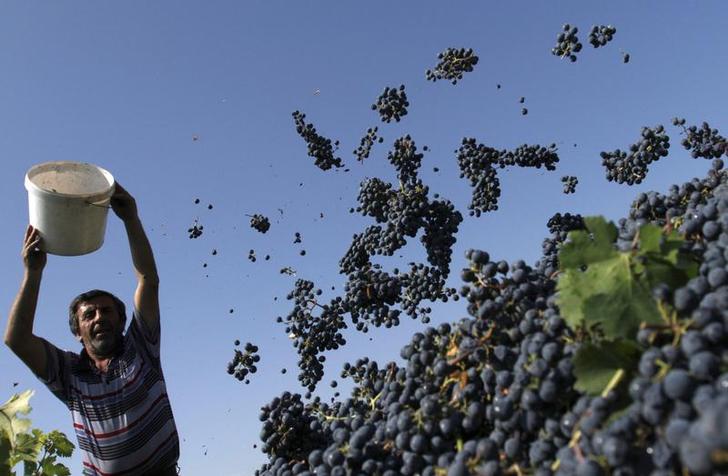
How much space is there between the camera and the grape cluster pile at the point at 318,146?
7.71 metres

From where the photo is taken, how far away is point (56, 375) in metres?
4.11

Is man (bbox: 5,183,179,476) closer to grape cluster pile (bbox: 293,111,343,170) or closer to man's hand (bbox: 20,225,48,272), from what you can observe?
man's hand (bbox: 20,225,48,272)

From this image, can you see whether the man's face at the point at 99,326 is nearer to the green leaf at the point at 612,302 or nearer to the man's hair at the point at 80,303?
the man's hair at the point at 80,303

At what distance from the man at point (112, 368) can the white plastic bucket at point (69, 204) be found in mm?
134

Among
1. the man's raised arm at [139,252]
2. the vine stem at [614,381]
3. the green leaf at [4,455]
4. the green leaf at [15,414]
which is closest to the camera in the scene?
the vine stem at [614,381]

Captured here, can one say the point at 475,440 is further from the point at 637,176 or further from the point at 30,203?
the point at 637,176

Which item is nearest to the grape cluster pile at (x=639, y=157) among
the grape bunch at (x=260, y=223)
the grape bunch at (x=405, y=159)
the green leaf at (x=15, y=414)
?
the grape bunch at (x=405, y=159)

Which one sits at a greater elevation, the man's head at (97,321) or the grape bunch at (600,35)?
the grape bunch at (600,35)

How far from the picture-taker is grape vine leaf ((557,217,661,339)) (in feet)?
4.94

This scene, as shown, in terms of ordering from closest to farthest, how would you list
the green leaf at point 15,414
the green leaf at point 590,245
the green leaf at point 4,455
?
the green leaf at point 590,245
the green leaf at point 4,455
the green leaf at point 15,414

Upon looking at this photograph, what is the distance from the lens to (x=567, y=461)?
1.36 m

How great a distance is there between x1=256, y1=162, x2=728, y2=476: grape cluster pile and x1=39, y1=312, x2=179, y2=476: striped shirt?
1.63m

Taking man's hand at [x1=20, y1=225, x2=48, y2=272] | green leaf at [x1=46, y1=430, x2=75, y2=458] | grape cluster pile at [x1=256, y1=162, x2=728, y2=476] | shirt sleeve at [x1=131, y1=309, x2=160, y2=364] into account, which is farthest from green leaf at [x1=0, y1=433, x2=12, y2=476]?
green leaf at [x1=46, y1=430, x2=75, y2=458]

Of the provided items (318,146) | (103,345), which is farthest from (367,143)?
(103,345)
